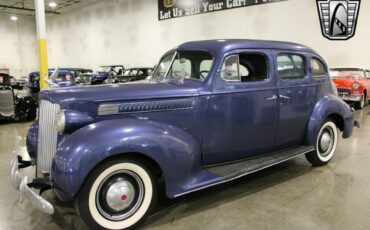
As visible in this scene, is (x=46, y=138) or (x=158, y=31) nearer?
(x=46, y=138)

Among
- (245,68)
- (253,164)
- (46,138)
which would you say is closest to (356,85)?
(245,68)

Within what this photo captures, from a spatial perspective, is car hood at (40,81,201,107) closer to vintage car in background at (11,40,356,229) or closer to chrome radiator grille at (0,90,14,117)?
vintage car in background at (11,40,356,229)

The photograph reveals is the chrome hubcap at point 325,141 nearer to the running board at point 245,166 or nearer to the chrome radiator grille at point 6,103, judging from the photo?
the running board at point 245,166

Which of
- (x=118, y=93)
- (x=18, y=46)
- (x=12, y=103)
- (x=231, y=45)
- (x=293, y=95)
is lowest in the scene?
(x=12, y=103)

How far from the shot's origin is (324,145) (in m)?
4.33

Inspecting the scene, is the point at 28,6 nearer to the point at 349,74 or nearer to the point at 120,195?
the point at 349,74

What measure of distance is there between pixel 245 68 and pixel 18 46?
84.8ft

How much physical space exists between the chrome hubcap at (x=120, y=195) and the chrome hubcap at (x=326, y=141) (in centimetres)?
286

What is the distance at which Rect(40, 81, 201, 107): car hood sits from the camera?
2727 millimetres

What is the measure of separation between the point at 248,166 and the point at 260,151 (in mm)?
420

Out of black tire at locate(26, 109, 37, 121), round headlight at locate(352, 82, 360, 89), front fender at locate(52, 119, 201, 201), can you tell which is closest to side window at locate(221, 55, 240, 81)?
front fender at locate(52, 119, 201, 201)

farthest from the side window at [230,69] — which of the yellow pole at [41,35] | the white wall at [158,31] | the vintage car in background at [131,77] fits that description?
the vintage car in background at [131,77]

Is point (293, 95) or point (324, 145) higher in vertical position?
point (293, 95)

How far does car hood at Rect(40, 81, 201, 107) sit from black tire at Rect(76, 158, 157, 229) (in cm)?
59
